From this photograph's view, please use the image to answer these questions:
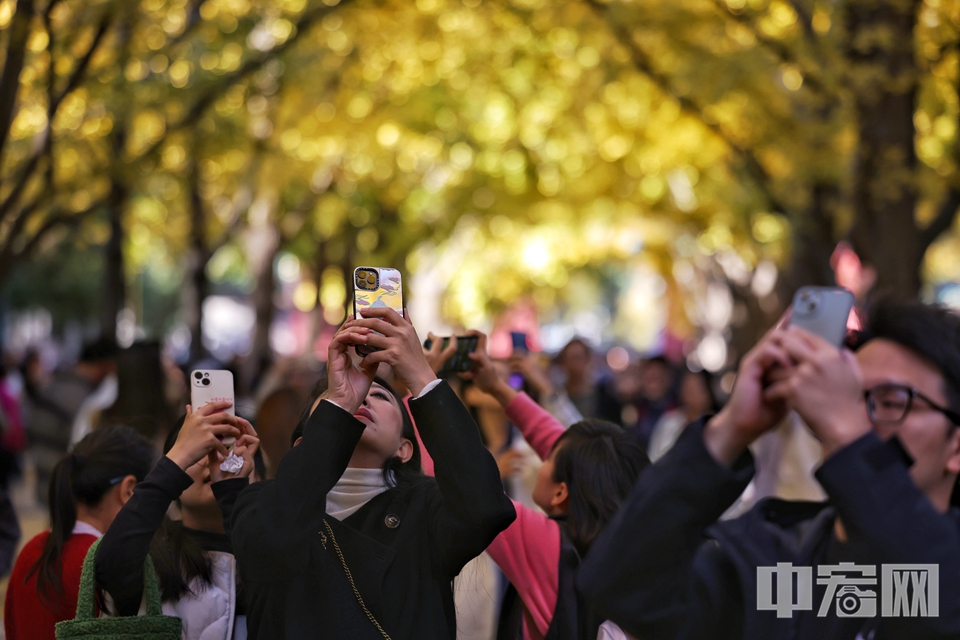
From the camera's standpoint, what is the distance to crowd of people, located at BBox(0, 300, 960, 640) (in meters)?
1.91

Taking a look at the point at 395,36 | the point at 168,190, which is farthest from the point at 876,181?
the point at 168,190

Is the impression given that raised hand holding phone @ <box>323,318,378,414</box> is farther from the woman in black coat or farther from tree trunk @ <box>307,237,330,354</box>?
tree trunk @ <box>307,237,330,354</box>

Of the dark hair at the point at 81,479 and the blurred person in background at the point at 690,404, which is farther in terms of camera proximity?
the blurred person in background at the point at 690,404

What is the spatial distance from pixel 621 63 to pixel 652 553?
1126 cm

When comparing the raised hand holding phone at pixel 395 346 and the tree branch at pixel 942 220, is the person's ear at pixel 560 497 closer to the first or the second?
the raised hand holding phone at pixel 395 346

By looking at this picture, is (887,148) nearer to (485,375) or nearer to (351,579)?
(485,375)

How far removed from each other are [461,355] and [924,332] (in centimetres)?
202

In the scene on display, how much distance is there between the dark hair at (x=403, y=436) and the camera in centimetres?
Result: 304

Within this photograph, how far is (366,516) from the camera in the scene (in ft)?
9.62

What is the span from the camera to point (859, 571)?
7.07 ft

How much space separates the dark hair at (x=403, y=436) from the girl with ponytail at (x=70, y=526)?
1.01 meters

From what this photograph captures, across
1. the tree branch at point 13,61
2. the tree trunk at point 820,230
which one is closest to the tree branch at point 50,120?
the tree branch at point 13,61

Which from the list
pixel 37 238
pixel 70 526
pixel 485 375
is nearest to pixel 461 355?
pixel 485 375

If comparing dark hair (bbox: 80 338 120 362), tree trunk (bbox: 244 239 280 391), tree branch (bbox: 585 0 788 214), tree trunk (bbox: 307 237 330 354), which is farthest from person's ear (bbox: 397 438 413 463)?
tree trunk (bbox: 307 237 330 354)
